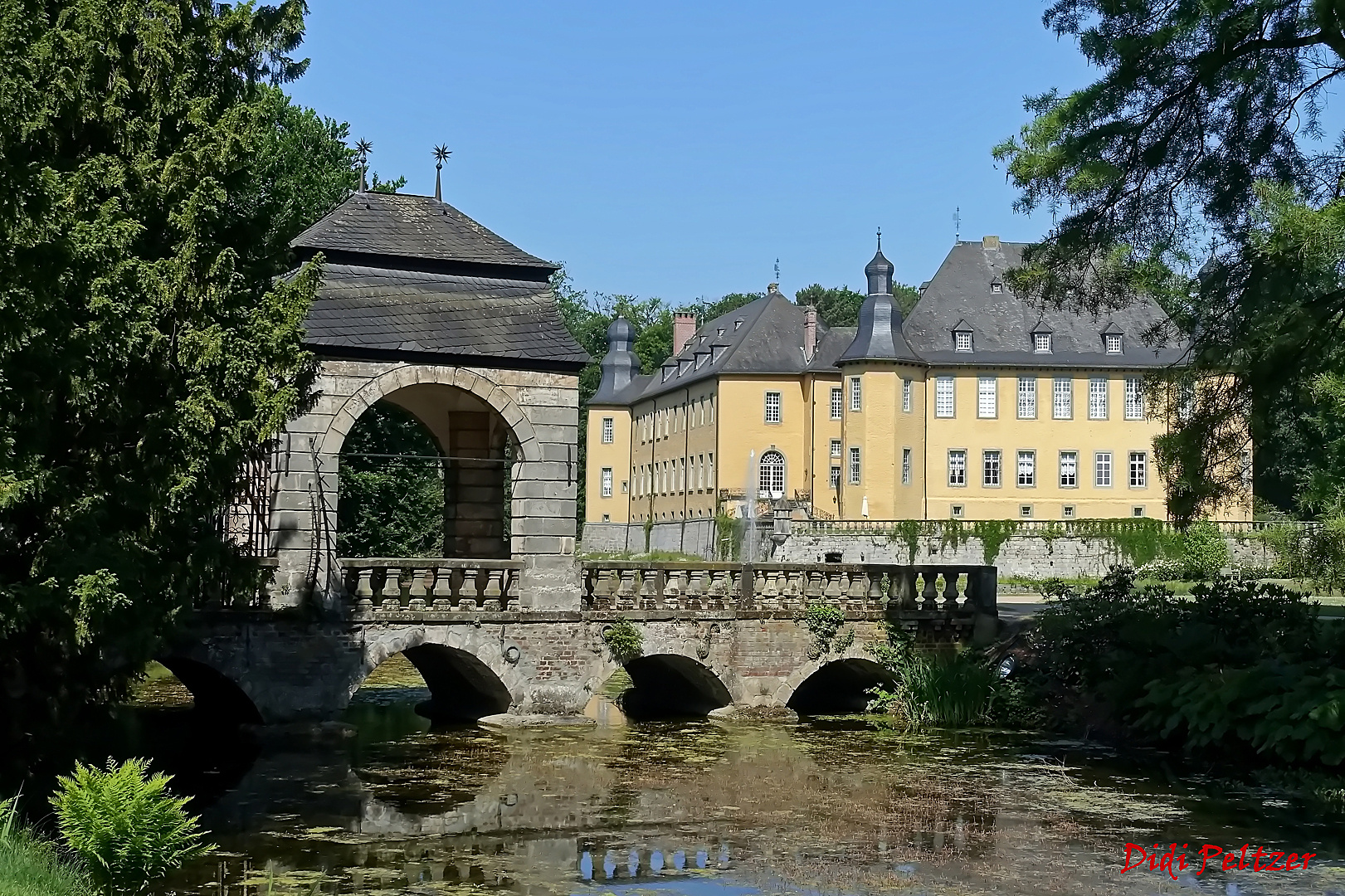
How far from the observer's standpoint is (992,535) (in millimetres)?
46062

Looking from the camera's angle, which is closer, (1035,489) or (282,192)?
(282,192)

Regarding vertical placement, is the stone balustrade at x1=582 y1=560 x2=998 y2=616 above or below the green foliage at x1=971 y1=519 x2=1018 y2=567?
below

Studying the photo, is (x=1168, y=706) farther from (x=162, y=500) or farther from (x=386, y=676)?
(x=386, y=676)

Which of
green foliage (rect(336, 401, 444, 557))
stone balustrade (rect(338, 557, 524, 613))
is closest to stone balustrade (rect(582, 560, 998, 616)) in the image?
stone balustrade (rect(338, 557, 524, 613))

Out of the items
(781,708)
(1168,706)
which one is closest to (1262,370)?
(1168,706)

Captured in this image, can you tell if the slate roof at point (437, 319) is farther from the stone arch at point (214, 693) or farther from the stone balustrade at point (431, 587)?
the stone arch at point (214, 693)

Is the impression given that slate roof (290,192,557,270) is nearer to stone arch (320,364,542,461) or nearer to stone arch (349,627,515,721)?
stone arch (320,364,542,461)

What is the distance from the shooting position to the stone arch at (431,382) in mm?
16641

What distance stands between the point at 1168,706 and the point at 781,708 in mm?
4491

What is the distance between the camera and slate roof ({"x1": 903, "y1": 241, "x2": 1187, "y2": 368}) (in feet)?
184

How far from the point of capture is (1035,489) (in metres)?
57.4

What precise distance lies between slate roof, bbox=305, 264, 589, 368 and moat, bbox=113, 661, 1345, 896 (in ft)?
13.8

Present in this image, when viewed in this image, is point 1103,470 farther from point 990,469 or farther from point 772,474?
point 772,474

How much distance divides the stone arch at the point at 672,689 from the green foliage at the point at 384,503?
36.3 feet
